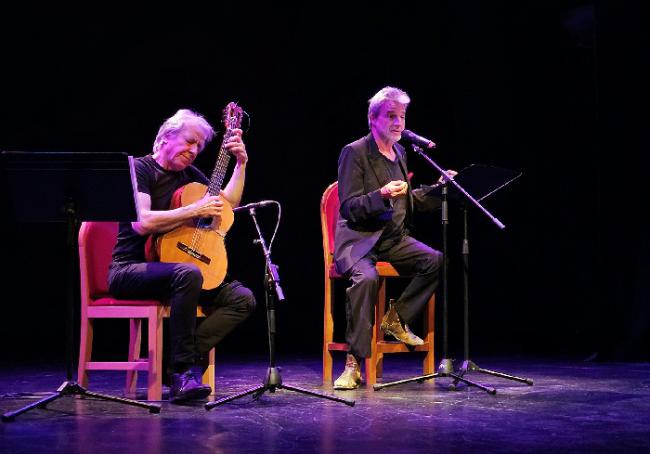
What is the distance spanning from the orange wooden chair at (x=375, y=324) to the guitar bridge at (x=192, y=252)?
0.94m

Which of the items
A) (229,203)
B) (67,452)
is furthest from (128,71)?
(67,452)

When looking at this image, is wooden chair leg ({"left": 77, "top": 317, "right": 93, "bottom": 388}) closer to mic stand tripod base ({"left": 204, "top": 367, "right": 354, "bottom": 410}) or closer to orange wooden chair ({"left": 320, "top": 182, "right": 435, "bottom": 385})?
mic stand tripod base ({"left": 204, "top": 367, "right": 354, "bottom": 410})

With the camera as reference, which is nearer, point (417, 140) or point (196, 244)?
point (196, 244)

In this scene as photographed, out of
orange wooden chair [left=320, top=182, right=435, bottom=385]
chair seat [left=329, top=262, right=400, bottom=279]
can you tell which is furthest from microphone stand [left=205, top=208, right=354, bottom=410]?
chair seat [left=329, top=262, right=400, bottom=279]

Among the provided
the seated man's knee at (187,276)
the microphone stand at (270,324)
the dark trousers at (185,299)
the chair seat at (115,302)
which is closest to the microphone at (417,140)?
the microphone stand at (270,324)

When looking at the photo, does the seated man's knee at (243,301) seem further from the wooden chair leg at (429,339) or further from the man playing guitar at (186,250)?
the wooden chair leg at (429,339)

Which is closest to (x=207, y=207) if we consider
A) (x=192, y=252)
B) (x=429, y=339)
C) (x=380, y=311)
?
(x=192, y=252)

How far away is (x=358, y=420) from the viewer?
11.4 feet

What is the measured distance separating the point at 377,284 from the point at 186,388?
1243 millimetres

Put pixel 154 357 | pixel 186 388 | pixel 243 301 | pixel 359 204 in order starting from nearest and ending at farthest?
pixel 186 388, pixel 154 357, pixel 243 301, pixel 359 204

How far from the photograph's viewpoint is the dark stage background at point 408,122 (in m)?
5.97

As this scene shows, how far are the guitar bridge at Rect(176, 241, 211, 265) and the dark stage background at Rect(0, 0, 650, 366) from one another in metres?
2.16

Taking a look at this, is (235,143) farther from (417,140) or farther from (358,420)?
(358,420)

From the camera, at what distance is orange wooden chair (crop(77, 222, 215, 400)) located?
407cm
